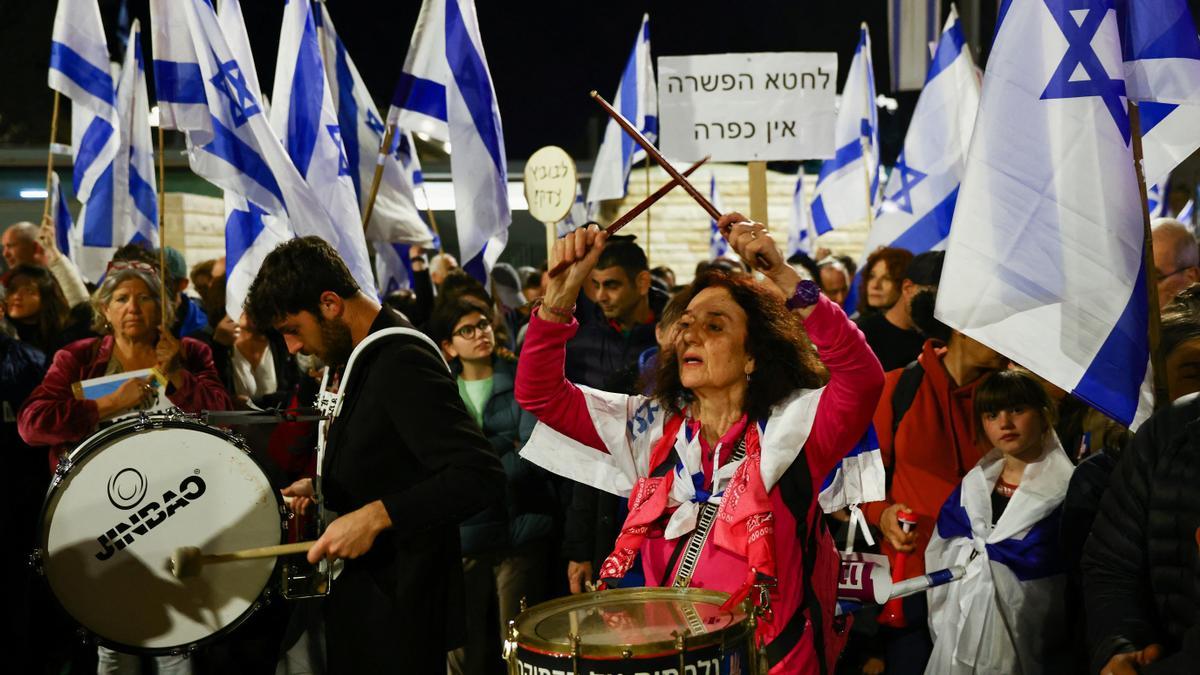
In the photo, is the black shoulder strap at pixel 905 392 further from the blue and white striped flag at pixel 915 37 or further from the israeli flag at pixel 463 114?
the blue and white striped flag at pixel 915 37

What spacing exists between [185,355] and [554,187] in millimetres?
3121

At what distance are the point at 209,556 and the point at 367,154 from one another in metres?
5.91

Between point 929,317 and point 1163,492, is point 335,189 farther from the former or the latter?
point 1163,492

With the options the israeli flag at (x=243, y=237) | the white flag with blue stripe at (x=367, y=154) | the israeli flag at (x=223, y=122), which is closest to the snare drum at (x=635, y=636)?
the israeli flag at (x=223, y=122)

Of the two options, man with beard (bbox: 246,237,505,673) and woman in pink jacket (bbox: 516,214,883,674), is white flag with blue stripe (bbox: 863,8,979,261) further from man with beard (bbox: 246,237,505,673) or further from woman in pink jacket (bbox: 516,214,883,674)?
man with beard (bbox: 246,237,505,673)

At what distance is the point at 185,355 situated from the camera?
6.05 meters

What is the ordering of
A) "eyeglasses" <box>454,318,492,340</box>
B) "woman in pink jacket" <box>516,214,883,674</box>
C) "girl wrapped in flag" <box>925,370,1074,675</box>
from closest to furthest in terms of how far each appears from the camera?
"woman in pink jacket" <box>516,214,883,674</box>, "girl wrapped in flag" <box>925,370,1074,675</box>, "eyeglasses" <box>454,318,492,340</box>

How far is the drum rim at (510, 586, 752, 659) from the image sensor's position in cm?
257

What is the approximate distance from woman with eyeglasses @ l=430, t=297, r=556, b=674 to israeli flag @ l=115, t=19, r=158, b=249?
12.2ft

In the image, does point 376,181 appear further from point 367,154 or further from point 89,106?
point 89,106

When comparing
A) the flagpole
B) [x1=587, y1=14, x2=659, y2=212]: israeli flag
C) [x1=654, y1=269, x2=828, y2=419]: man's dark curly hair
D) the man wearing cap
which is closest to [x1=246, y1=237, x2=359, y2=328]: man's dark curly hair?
[x1=654, y1=269, x2=828, y2=419]: man's dark curly hair

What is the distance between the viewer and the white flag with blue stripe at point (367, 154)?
8.29 meters

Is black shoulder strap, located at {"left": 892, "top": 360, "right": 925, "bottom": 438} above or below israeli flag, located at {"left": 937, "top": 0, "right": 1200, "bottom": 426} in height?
below

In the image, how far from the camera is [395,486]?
153 inches
